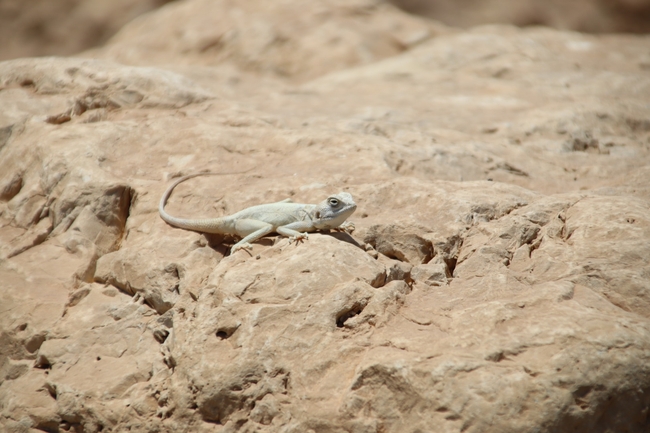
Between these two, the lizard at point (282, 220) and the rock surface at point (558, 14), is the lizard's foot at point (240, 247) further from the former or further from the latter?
the rock surface at point (558, 14)

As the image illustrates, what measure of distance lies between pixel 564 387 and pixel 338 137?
3742mm

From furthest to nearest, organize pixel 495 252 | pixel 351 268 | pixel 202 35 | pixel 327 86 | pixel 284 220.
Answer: pixel 202 35 → pixel 327 86 → pixel 284 220 → pixel 495 252 → pixel 351 268

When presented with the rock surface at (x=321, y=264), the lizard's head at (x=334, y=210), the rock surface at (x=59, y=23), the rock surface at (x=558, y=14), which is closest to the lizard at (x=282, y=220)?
the lizard's head at (x=334, y=210)

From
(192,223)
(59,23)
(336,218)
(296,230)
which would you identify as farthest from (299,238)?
(59,23)

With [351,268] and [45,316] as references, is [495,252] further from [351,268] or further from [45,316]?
[45,316]

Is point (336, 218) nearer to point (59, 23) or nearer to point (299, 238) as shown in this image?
point (299, 238)

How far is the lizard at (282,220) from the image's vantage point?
4754 mm

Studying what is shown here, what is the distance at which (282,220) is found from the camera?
4875 mm

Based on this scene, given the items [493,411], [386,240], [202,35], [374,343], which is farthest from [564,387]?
[202,35]

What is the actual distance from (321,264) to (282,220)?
2.59 ft

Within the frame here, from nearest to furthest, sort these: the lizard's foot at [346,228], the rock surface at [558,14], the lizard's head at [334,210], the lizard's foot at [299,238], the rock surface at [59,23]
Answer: the lizard's foot at [299,238]
the lizard's head at [334,210]
the lizard's foot at [346,228]
the rock surface at [59,23]
the rock surface at [558,14]

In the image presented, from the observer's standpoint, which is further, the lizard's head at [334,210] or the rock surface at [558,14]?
the rock surface at [558,14]

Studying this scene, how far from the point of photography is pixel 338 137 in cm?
632

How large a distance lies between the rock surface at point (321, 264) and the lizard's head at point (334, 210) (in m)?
0.19
